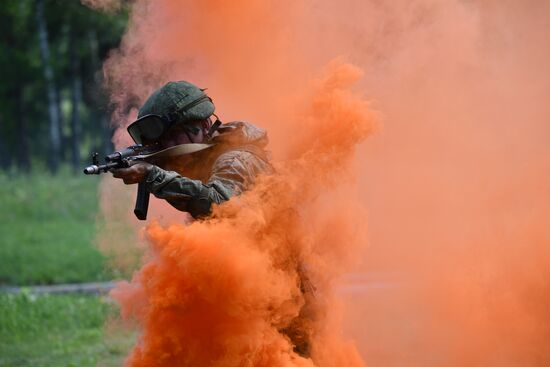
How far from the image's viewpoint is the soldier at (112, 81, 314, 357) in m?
4.95

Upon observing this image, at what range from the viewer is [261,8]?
6715 mm

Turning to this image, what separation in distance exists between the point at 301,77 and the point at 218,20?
760mm

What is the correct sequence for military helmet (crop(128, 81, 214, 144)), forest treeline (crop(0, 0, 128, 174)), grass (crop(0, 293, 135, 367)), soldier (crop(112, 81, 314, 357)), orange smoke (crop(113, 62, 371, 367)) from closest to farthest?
1. orange smoke (crop(113, 62, 371, 367))
2. soldier (crop(112, 81, 314, 357))
3. military helmet (crop(128, 81, 214, 144))
4. grass (crop(0, 293, 135, 367))
5. forest treeline (crop(0, 0, 128, 174))

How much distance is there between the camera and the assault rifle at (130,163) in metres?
4.77

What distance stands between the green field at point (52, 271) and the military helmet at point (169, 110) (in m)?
1.41

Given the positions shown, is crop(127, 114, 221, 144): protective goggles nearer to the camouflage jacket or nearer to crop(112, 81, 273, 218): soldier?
crop(112, 81, 273, 218): soldier

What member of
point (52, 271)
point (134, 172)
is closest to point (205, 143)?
point (134, 172)

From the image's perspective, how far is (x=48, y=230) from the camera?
61.6ft

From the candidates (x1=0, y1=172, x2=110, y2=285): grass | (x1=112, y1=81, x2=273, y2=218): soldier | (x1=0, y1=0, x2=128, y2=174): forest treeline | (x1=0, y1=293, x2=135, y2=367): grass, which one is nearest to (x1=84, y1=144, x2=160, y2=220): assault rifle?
(x1=112, y1=81, x2=273, y2=218): soldier

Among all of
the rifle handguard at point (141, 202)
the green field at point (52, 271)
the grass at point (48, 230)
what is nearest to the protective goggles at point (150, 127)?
the rifle handguard at point (141, 202)

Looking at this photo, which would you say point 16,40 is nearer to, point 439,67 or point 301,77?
point 439,67

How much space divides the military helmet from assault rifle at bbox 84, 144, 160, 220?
100 millimetres

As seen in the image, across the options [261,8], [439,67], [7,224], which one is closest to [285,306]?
[261,8]

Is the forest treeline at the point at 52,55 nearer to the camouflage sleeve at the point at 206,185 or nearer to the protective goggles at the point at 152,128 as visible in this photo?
the protective goggles at the point at 152,128
